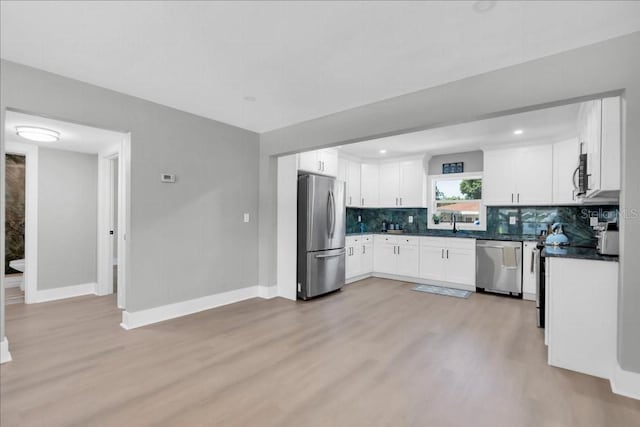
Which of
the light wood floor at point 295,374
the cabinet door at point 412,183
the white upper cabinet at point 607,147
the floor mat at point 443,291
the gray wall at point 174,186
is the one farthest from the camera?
the cabinet door at point 412,183

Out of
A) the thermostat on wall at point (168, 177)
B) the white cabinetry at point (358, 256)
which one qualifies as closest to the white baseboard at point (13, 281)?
the thermostat on wall at point (168, 177)

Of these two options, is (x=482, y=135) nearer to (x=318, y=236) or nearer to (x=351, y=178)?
(x=351, y=178)

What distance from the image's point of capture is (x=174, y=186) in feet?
12.2

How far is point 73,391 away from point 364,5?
10.5 ft

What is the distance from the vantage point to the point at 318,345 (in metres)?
2.96

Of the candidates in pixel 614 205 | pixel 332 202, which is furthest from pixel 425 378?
pixel 614 205

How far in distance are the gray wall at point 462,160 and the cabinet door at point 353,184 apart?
1473 millimetres

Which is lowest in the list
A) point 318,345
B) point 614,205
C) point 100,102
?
point 318,345

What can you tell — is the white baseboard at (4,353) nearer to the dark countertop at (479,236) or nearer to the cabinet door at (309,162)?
the cabinet door at (309,162)

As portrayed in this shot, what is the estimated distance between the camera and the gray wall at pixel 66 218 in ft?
14.9

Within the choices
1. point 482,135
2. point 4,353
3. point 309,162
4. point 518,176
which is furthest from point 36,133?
point 518,176

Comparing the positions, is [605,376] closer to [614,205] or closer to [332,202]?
[614,205]

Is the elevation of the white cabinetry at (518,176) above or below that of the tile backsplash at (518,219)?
above

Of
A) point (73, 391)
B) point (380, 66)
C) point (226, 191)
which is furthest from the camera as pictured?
point (226, 191)
